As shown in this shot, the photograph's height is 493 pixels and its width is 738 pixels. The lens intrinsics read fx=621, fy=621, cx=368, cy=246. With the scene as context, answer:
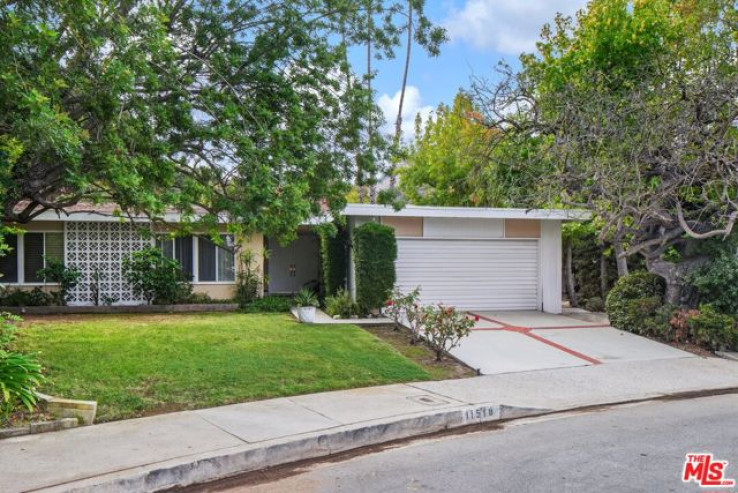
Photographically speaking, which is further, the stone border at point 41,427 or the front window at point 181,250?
the front window at point 181,250

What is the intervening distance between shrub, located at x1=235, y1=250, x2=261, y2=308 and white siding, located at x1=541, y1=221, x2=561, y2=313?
322 inches

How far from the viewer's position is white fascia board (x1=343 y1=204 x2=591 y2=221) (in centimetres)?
1587

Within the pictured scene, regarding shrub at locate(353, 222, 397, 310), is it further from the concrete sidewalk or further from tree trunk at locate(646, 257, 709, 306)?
tree trunk at locate(646, 257, 709, 306)

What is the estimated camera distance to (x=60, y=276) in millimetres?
16188

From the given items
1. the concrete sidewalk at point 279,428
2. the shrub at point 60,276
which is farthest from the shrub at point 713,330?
the shrub at point 60,276

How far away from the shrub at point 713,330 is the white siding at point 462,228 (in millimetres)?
6031

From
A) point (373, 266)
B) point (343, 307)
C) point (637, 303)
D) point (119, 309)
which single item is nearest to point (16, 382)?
point (343, 307)

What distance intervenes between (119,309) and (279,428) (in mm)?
10785

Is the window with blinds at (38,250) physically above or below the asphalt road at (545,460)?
above

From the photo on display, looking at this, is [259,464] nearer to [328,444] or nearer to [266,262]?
[328,444]

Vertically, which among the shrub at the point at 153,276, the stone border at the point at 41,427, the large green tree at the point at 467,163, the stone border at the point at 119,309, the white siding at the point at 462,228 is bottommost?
the stone border at the point at 41,427

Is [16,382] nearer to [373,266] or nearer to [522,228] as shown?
[373,266]

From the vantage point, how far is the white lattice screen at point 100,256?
17.0m

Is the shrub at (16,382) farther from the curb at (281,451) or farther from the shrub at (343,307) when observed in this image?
the shrub at (343,307)
